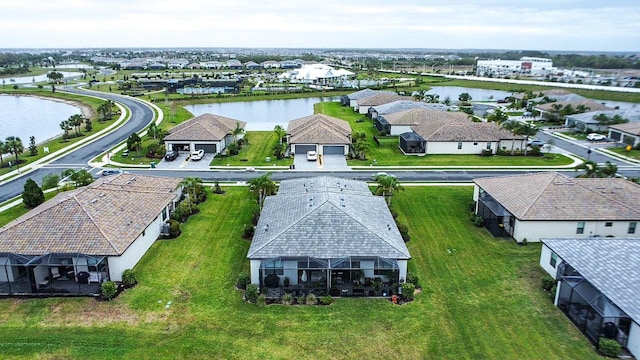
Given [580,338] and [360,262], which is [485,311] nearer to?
[580,338]

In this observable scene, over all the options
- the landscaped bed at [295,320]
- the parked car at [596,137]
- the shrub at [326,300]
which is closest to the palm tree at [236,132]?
the landscaped bed at [295,320]

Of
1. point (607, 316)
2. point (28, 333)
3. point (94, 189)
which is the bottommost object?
point (28, 333)

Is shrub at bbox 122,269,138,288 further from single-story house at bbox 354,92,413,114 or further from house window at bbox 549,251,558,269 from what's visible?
single-story house at bbox 354,92,413,114

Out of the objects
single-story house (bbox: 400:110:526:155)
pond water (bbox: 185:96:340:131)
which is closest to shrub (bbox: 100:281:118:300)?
single-story house (bbox: 400:110:526:155)

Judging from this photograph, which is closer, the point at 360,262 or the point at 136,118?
the point at 360,262

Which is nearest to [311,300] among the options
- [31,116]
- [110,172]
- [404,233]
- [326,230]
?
[326,230]

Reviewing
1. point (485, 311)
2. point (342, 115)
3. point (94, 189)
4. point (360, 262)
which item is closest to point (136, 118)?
point (342, 115)

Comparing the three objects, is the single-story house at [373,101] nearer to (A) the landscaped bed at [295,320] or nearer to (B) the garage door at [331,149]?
(B) the garage door at [331,149]
